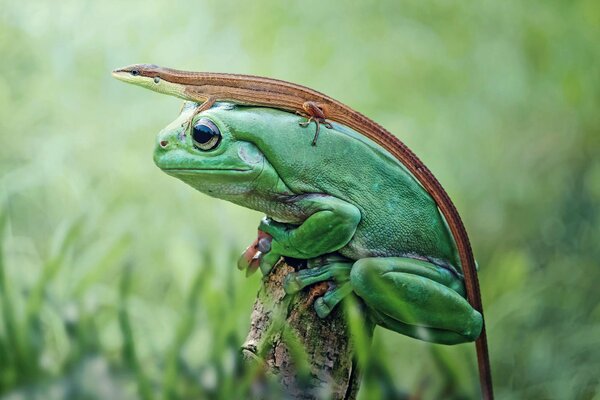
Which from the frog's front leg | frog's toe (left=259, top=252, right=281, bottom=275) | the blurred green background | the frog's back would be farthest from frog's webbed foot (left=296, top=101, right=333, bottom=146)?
the blurred green background

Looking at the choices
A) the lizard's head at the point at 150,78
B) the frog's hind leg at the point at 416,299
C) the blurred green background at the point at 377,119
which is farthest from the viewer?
the blurred green background at the point at 377,119

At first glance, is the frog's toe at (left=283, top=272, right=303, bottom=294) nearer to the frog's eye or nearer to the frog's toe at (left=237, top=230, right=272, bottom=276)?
the frog's toe at (left=237, top=230, right=272, bottom=276)

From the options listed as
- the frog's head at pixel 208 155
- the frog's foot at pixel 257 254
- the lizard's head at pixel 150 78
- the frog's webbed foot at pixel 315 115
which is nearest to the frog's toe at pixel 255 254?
the frog's foot at pixel 257 254

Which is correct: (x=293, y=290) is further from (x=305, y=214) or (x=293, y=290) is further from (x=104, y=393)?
(x=104, y=393)

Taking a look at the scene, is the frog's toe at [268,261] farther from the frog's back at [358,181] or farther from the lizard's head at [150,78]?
the lizard's head at [150,78]

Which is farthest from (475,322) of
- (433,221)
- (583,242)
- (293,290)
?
(583,242)

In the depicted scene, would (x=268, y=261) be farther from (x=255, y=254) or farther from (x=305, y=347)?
(x=305, y=347)

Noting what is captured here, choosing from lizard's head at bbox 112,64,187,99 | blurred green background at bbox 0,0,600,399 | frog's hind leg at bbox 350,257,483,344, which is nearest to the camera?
frog's hind leg at bbox 350,257,483,344

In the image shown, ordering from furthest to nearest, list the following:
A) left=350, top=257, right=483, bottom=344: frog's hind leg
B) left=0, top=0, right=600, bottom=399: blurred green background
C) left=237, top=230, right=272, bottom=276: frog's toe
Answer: left=0, top=0, right=600, bottom=399: blurred green background → left=237, top=230, right=272, bottom=276: frog's toe → left=350, top=257, right=483, bottom=344: frog's hind leg
